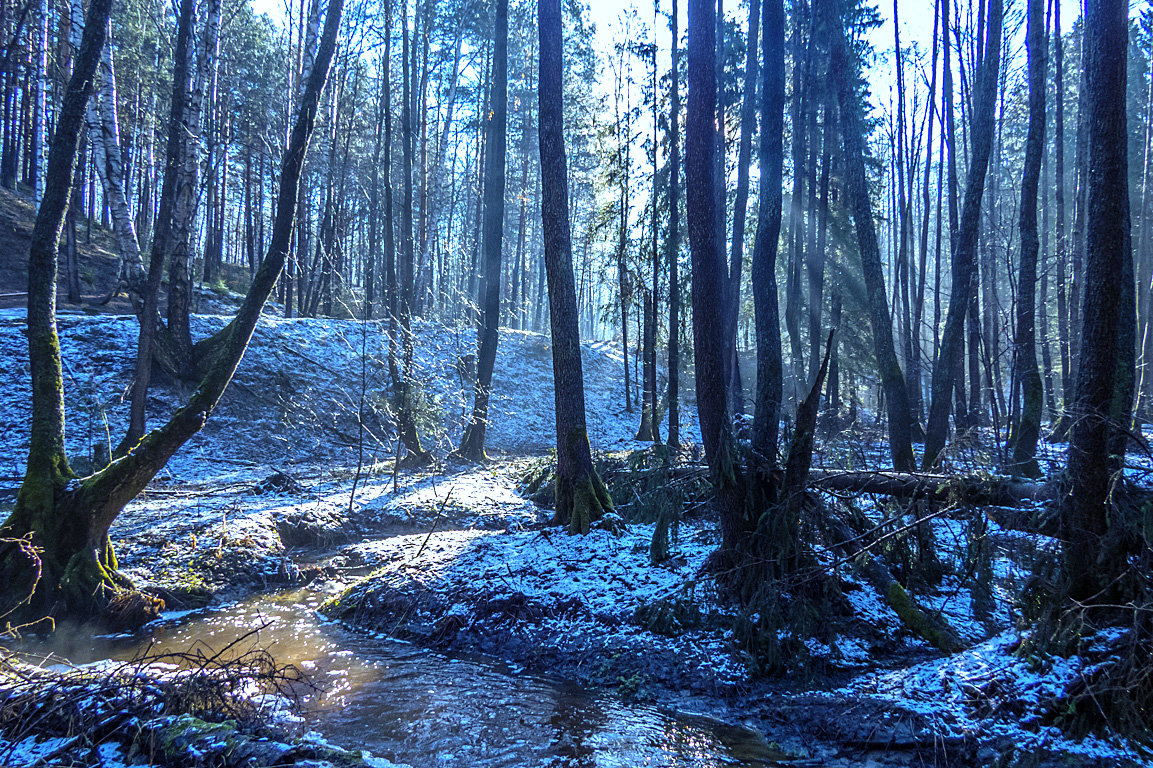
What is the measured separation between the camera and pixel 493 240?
48.5ft

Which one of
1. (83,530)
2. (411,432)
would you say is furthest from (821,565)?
(411,432)

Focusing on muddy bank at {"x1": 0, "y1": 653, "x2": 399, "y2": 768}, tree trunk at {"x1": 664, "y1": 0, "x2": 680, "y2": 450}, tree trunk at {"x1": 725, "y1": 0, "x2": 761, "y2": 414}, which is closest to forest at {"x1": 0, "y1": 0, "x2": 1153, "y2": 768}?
muddy bank at {"x1": 0, "y1": 653, "x2": 399, "y2": 768}

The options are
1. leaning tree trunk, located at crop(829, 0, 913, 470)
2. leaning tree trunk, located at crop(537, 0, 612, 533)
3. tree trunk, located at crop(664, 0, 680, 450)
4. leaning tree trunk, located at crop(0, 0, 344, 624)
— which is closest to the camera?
leaning tree trunk, located at crop(0, 0, 344, 624)

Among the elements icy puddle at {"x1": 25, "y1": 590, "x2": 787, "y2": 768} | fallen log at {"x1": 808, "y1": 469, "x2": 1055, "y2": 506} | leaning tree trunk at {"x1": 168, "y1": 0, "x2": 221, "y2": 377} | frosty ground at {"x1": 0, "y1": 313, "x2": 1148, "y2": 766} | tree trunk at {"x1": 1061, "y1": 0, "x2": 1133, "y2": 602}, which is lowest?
icy puddle at {"x1": 25, "y1": 590, "x2": 787, "y2": 768}

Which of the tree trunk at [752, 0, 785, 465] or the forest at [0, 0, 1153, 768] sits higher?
the tree trunk at [752, 0, 785, 465]

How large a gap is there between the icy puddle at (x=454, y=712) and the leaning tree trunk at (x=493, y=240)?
8746 mm

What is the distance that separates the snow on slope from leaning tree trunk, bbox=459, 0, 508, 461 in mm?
634

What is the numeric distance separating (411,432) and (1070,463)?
11527 mm

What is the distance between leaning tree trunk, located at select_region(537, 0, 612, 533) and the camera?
8.06 m

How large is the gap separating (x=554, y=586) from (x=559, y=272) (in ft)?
14.5

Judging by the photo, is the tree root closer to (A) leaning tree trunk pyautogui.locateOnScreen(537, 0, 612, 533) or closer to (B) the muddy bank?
(A) leaning tree trunk pyautogui.locateOnScreen(537, 0, 612, 533)

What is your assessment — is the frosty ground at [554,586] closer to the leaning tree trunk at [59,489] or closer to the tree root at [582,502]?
the tree root at [582,502]

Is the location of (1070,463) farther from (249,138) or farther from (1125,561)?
(249,138)

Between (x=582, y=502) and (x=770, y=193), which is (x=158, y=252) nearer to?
(x=582, y=502)
